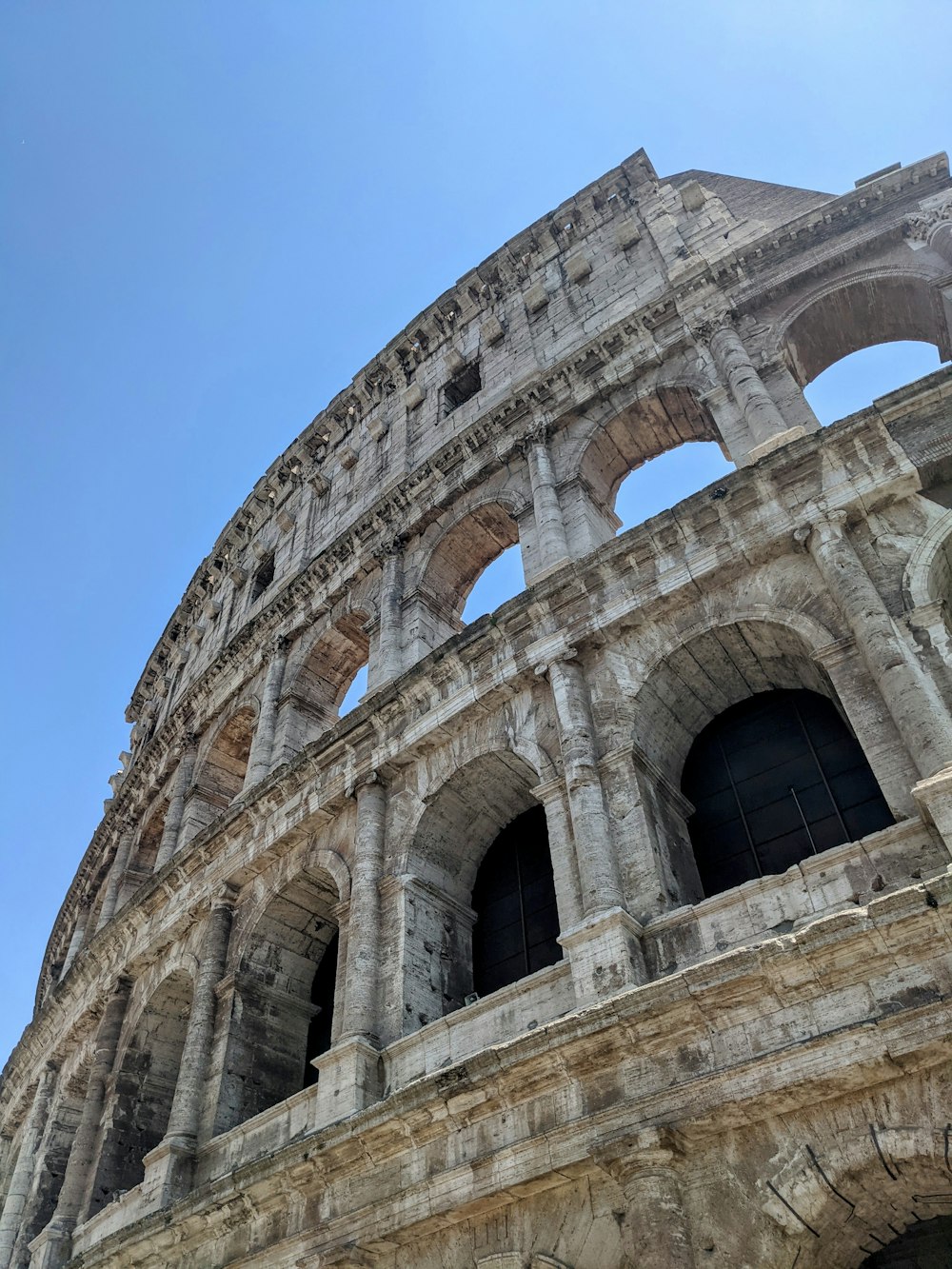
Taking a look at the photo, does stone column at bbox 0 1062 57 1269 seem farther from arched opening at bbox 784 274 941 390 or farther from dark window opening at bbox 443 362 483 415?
arched opening at bbox 784 274 941 390

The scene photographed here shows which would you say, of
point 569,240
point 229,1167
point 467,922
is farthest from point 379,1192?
point 569,240

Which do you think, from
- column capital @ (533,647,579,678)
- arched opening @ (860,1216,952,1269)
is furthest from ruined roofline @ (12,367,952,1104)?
arched opening @ (860,1216,952,1269)

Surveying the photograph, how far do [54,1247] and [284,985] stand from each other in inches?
155

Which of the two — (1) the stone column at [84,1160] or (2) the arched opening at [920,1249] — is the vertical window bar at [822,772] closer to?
(2) the arched opening at [920,1249]

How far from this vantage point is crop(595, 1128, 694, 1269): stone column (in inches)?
242

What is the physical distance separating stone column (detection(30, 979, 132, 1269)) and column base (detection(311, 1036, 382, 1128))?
487 centimetres

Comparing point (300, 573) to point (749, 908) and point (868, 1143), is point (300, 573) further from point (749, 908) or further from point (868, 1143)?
point (868, 1143)

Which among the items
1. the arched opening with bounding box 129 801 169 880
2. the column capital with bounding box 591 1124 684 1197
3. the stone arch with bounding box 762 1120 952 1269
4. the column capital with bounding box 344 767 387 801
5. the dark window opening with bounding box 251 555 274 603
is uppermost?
the dark window opening with bounding box 251 555 274 603

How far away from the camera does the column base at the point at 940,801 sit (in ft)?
22.0

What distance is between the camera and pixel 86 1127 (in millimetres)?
12375

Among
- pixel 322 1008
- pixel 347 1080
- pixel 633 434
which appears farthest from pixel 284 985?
pixel 633 434

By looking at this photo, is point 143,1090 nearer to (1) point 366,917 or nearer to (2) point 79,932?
(1) point 366,917

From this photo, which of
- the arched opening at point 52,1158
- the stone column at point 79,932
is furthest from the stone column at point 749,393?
the stone column at point 79,932

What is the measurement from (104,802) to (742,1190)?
18844 mm
